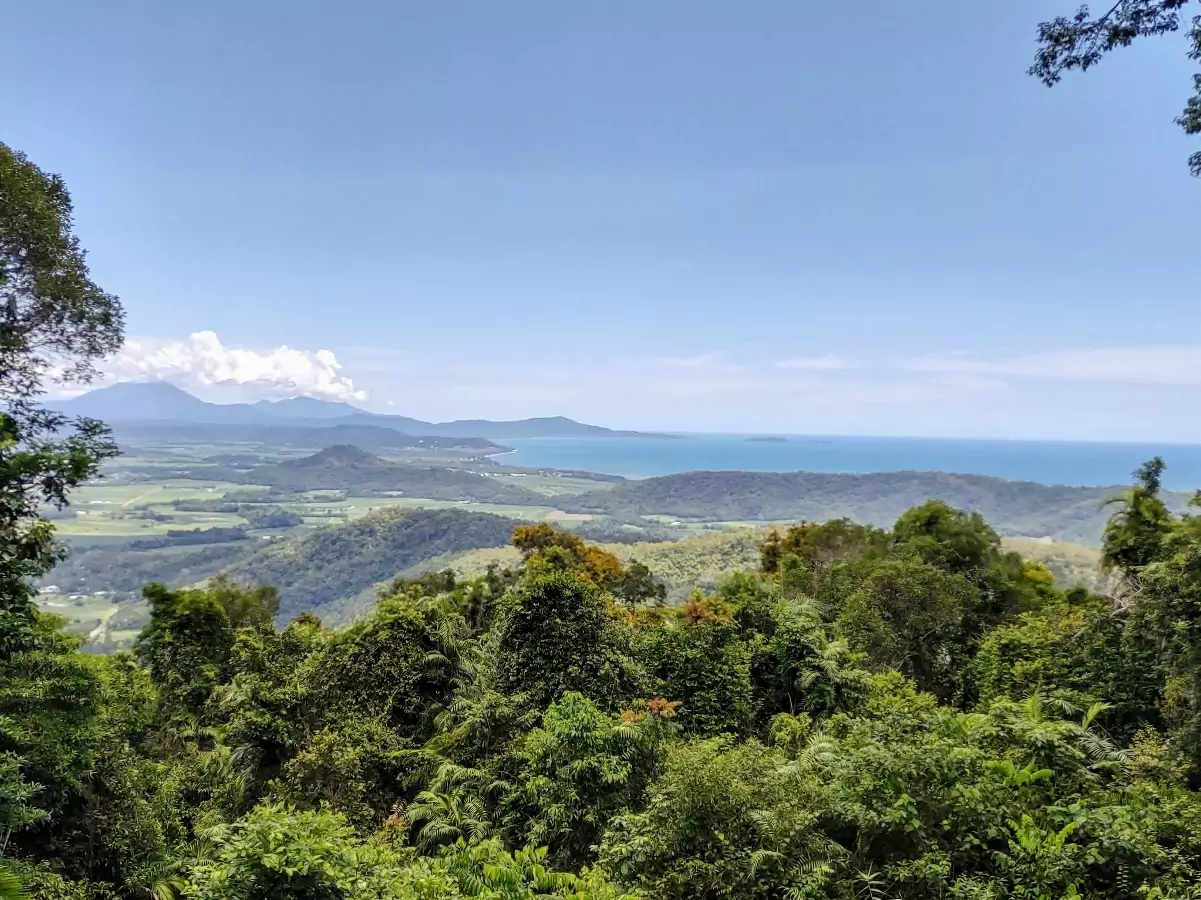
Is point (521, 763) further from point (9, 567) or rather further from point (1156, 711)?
point (1156, 711)

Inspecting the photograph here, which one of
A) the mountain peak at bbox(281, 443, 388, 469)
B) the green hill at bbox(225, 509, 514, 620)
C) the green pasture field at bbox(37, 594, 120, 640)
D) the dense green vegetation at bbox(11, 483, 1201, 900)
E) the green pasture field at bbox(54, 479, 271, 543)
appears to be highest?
the dense green vegetation at bbox(11, 483, 1201, 900)

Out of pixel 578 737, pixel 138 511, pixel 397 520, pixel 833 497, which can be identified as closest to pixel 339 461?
pixel 138 511

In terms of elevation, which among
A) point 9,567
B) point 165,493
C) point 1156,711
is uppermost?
point 9,567

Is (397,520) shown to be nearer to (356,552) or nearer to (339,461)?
(356,552)

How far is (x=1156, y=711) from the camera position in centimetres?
904

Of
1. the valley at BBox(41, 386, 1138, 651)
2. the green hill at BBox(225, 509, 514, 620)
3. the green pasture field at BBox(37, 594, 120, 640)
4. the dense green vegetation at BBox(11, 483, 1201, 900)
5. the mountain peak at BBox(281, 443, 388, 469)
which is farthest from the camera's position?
the mountain peak at BBox(281, 443, 388, 469)

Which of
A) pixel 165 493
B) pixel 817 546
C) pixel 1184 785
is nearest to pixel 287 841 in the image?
pixel 1184 785

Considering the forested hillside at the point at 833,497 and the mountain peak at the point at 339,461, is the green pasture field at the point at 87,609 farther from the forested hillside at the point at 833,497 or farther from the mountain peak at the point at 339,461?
the mountain peak at the point at 339,461

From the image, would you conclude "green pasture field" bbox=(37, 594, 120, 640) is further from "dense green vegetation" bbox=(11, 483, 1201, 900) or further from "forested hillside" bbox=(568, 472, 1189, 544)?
"forested hillside" bbox=(568, 472, 1189, 544)

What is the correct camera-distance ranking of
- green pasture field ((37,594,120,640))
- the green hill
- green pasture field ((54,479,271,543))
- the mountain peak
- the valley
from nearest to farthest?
the valley < green pasture field ((37,594,120,640)) < the green hill < green pasture field ((54,479,271,543)) < the mountain peak

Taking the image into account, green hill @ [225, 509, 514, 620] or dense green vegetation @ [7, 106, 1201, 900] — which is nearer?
dense green vegetation @ [7, 106, 1201, 900]

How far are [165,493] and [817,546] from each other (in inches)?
6436

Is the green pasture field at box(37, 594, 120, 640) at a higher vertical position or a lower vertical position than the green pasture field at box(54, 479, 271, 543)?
lower

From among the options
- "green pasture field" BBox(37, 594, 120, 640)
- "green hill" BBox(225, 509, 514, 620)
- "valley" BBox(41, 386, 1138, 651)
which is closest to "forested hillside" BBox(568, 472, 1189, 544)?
"valley" BBox(41, 386, 1138, 651)
